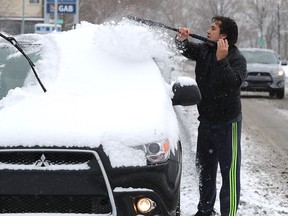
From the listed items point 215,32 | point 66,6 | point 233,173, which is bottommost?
point 233,173

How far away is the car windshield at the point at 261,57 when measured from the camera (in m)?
18.5

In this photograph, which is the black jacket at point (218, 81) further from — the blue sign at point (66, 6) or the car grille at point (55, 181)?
the blue sign at point (66, 6)

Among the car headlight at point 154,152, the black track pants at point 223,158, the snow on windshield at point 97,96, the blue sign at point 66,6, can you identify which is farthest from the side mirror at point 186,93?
the blue sign at point 66,6

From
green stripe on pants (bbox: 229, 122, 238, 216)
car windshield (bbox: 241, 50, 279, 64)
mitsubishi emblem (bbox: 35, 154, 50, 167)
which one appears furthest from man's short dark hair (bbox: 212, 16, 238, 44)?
car windshield (bbox: 241, 50, 279, 64)

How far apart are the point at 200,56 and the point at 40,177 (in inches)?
78.0

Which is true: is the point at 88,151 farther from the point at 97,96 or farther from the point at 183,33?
the point at 183,33

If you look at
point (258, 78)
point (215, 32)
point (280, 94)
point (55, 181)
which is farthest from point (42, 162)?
point (280, 94)

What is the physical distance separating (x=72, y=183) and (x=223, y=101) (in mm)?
1704

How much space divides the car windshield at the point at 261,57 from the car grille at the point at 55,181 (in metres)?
15.6

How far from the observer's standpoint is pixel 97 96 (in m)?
3.98

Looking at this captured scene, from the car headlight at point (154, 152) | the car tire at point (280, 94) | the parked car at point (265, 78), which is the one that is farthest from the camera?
the car tire at point (280, 94)

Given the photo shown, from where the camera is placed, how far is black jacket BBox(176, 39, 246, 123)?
4375 mm

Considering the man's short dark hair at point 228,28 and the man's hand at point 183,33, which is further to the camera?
the man's hand at point 183,33

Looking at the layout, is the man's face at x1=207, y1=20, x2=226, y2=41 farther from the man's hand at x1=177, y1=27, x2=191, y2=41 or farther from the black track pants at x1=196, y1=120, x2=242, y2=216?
the black track pants at x1=196, y1=120, x2=242, y2=216
